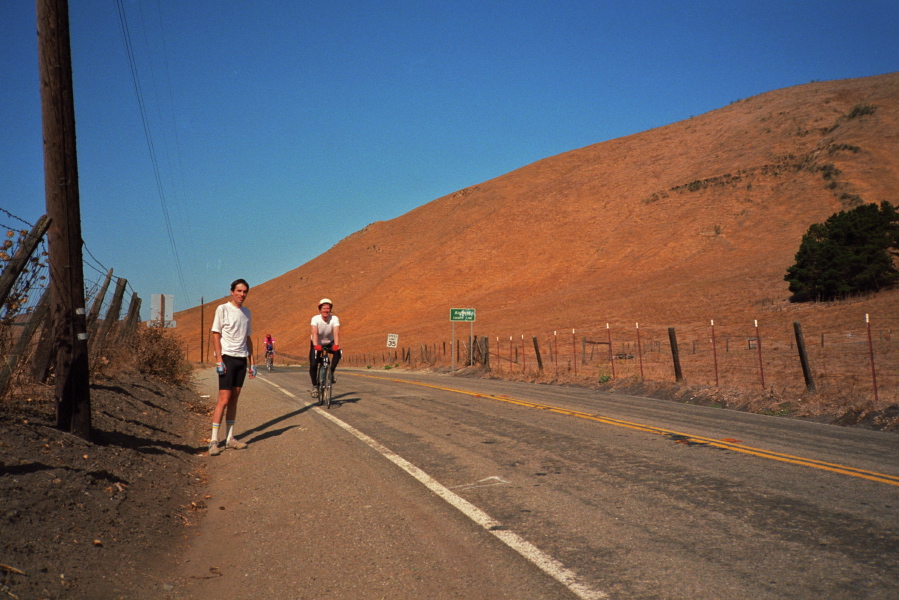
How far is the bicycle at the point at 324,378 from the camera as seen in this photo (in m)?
12.6

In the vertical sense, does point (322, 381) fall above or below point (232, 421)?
above

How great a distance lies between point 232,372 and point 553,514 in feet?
16.5

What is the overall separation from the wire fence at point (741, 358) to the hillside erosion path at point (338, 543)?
33.5ft

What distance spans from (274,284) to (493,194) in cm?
4449

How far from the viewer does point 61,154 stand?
6629 millimetres

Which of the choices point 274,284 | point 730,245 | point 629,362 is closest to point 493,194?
point 274,284

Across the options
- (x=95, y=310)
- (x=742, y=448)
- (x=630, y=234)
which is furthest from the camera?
(x=630, y=234)

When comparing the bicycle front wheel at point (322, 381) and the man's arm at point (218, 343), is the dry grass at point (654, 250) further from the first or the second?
the man's arm at point (218, 343)

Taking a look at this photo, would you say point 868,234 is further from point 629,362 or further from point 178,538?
point 178,538

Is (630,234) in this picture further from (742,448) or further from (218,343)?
(218,343)

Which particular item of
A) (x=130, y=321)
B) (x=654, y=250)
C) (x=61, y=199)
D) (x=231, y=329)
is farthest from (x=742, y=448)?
(x=654, y=250)

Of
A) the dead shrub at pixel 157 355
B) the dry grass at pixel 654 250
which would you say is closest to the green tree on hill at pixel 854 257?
the dry grass at pixel 654 250

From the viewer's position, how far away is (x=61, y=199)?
21.7ft

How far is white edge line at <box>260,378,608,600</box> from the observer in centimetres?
371
